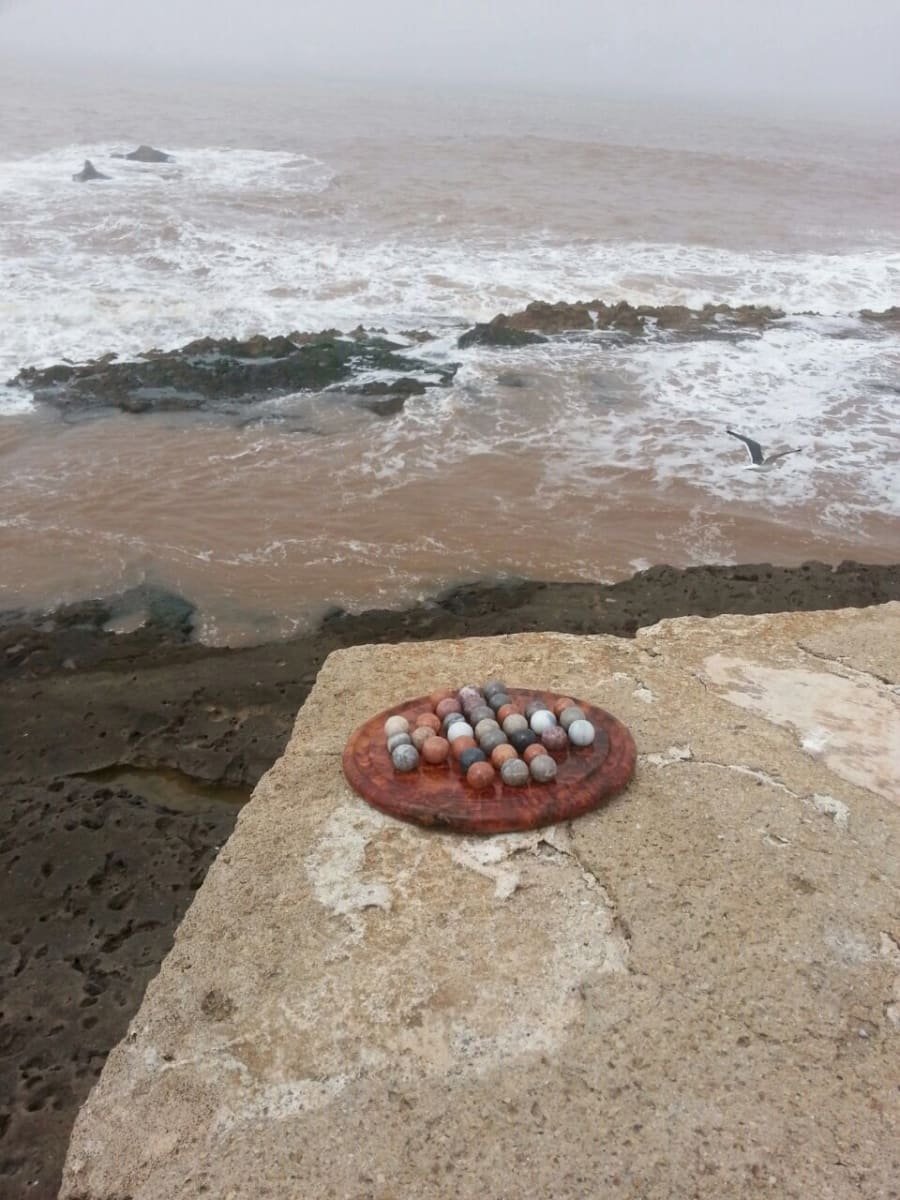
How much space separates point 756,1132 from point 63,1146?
6.80 feet

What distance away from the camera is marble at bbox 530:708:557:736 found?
325 cm

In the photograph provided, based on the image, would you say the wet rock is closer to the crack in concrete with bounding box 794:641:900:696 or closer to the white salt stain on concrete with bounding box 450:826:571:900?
the crack in concrete with bounding box 794:641:900:696

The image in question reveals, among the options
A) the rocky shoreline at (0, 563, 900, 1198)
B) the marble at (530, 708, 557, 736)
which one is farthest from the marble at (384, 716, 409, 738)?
the rocky shoreline at (0, 563, 900, 1198)

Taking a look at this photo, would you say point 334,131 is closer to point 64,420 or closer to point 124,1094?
point 64,420

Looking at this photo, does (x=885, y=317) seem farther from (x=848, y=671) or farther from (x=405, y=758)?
(x=405, y=758)

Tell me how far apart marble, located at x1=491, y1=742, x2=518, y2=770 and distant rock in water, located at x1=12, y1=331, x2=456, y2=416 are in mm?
7301

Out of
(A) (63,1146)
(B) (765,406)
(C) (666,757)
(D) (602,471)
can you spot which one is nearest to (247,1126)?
(A) (63,1146)

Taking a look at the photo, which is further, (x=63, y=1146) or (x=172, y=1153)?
(x=63, y=1146)

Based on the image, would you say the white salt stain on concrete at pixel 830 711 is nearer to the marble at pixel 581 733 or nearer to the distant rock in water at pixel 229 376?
the marble at pixel 581 733

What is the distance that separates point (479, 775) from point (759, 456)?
7050mm

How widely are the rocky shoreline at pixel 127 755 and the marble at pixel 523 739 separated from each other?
151 cm

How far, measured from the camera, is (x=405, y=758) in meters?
3.19

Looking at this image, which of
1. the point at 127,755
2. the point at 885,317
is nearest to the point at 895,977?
the point at 127,755

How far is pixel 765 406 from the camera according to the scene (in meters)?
10.3
